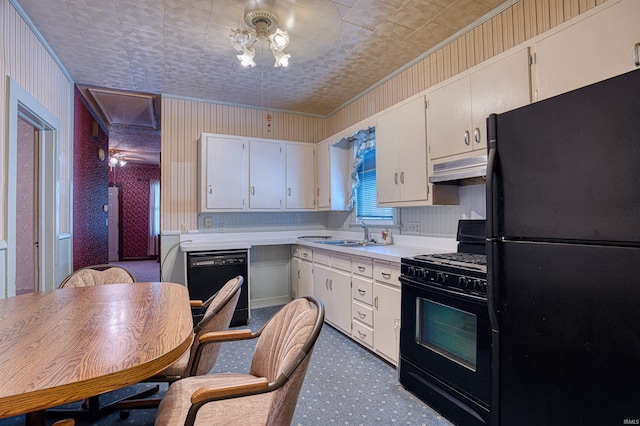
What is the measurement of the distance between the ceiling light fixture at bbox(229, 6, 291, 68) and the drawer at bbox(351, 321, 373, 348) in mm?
2306

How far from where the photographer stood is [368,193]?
A: 3.89m

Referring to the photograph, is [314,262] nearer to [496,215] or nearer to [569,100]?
[496,215]

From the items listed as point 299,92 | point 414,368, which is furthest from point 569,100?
point 299,92

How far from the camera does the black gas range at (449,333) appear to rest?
1.67 meters

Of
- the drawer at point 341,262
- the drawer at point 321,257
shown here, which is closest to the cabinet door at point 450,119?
the drawer at point 341,262

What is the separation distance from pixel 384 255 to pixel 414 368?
808 mm

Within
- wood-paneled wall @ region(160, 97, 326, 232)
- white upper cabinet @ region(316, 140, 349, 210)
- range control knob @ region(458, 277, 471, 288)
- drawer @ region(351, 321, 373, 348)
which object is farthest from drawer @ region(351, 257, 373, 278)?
wood-paneled wall @ region(160, 97, 326, 232)

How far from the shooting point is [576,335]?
1.15 metres

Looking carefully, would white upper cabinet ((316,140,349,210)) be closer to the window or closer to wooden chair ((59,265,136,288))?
the window

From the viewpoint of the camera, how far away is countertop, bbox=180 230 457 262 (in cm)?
268

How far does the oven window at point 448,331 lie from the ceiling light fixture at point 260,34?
202cm

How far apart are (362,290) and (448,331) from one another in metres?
1.00

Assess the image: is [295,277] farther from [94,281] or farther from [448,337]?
[448,337]

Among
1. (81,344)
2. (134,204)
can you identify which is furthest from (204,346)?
(134,204)
